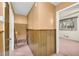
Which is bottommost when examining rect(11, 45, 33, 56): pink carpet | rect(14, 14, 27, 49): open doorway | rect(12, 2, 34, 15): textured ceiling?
rect(11, 45, 33, 56): pink carpet

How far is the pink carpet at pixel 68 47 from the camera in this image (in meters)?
1.24

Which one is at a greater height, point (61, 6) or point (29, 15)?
point (61, 6)

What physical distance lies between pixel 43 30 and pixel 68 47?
408 mm

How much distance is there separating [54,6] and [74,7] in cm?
26

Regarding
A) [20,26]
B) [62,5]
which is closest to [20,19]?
[20,26]

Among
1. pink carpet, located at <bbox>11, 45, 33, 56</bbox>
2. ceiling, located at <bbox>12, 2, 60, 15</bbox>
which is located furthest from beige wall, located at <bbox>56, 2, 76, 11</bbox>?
pink carpet, located at <bbox>11, 45, 33, 56</bbox>

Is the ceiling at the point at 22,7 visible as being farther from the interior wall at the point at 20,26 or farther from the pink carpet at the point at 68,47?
the pink carpet at the point at 68,47

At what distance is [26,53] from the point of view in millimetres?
1320

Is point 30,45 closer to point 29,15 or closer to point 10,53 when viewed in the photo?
point 10,53

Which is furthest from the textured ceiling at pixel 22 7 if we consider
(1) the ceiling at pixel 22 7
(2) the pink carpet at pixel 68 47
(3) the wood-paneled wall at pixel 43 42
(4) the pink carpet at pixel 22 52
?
(2) the pink carpet at pixel 68 47

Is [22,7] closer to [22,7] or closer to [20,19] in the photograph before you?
[22,7]

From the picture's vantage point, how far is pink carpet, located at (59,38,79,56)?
124 centimetres

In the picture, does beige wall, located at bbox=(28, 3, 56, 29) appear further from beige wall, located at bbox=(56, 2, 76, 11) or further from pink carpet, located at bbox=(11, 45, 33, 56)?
pink carpet, located at bbox=(11, 45, 33, 56)

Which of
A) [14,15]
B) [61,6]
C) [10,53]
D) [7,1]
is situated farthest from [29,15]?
[10,53]
